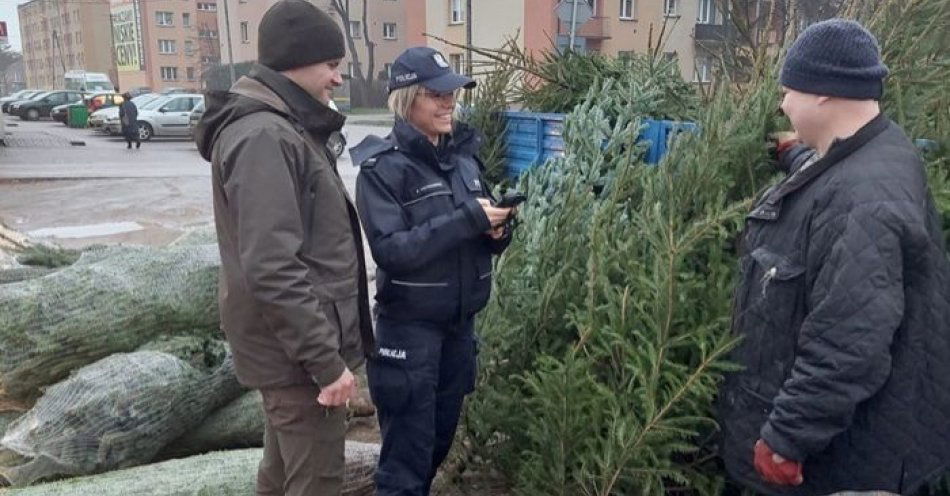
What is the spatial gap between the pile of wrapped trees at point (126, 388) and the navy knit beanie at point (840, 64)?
2.28 m

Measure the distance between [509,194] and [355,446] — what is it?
1.42 meters

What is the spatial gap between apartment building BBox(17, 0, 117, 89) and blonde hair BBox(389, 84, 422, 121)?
80048 mm

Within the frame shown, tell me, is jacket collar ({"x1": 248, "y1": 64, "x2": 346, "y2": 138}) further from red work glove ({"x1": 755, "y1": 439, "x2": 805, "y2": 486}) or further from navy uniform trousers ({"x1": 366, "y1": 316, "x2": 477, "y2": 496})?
red work glove ({"x1": 755, "y1": 439, "x2": 805, "y2": 486})

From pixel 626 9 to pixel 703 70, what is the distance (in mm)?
33316

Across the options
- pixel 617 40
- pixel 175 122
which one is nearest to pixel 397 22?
pixel 617 40

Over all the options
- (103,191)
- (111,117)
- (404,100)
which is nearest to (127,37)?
(111,117)

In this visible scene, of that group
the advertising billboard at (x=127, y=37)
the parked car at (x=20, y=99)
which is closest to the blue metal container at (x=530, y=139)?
the parked car at (x=20, y=99)

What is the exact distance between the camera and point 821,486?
6.65 feet

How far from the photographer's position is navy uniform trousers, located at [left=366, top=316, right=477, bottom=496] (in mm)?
2707

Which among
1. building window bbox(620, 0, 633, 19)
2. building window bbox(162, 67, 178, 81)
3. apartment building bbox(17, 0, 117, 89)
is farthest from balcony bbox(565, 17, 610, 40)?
apartment building bbox(17, 0, 117, 89)

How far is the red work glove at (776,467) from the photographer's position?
6.42 feet

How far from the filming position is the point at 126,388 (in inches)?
131

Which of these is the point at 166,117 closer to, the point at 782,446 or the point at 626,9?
the point at 626,9

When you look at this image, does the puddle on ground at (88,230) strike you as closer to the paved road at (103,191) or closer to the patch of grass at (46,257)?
the paved road at (103,191)
